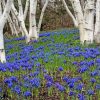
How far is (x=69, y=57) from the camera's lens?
10375 millimetres

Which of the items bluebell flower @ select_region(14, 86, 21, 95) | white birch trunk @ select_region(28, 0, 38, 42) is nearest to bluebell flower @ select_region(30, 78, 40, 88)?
bluebell flower @ select_region(14, 86, 21, 95)

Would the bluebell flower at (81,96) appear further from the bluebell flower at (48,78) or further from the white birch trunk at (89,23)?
the white birch trunk at (89,23)

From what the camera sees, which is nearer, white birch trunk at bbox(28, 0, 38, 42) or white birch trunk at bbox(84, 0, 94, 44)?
white birch trunk at bbox(84, 0, 94, 44)

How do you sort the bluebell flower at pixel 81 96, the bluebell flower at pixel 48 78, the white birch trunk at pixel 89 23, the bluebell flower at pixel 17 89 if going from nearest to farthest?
1. the bluebell flower at pixel 81 96
2. the bluebell flower at pixel 17 89
3. the bluebell flower at pixel 48 78
4. the white birch trunk at pixel 89 23

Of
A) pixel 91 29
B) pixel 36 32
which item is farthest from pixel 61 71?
pixel 36 32

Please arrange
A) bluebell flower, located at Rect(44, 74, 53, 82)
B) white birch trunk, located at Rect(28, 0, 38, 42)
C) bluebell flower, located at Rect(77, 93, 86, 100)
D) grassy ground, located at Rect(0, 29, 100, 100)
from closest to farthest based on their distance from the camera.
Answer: bluebell flower, located at Rect(77, 93, 86, 100), grassy ground, located at Rect(0, 29, 100, 100), bluebell flower, located at Rect(44, 74, 53, 82), white birch trunk, located at Rect(28, 0, 38, 42)

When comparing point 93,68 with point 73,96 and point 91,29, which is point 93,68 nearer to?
point 73,96

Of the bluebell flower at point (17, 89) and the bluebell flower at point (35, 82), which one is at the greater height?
the bluebell flower at point (35, 82)

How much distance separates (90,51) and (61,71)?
240 centimetres

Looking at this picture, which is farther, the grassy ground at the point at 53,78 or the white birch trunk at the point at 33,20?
the white birch trunk at the point at 33,20

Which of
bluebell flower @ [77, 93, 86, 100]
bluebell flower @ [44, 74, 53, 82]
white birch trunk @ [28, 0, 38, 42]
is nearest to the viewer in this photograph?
bluebell flower @ [77, 93, 86, 100]

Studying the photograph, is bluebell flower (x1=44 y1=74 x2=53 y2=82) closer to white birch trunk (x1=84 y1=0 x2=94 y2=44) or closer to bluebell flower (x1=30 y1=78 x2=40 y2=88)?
bluebell flower (x1=30 y1=78 x2=40 y2=88)

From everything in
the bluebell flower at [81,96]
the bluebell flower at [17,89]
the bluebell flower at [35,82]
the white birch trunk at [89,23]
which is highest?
the white birch trunk at [89,23]

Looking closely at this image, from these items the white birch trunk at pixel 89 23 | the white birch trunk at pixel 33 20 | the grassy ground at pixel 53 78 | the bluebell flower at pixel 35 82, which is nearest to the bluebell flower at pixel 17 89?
the grassy ground at pixel 53 78
